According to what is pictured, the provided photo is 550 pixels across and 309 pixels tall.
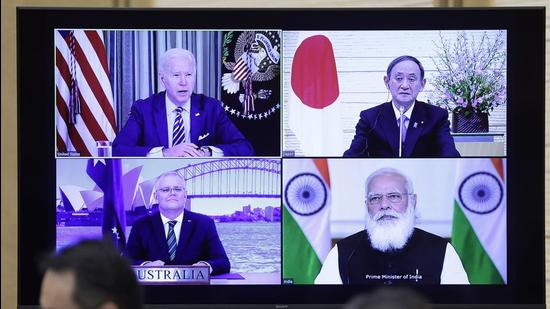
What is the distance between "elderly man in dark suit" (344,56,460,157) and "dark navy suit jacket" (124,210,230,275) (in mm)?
725

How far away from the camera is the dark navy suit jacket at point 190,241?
Result: 5.14 metres

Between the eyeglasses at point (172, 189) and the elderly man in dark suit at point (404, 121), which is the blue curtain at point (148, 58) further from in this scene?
the elderly man in dark suit at point (404, 121)

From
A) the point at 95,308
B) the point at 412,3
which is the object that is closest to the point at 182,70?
the point at 412,3

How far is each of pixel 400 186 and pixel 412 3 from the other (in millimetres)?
1169

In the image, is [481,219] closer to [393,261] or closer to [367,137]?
[393,261]

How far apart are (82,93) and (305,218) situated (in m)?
1.13

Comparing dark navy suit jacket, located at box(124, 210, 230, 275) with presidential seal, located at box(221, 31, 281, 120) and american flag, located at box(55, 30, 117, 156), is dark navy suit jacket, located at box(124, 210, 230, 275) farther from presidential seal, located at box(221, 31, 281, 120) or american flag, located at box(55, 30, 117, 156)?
presidential seal, located at box(221, 31, 281, 120)

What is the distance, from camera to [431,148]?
515 centimetres

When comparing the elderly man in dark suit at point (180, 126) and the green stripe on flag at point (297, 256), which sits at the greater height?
the elderly man in dark suit at point (180, 126)

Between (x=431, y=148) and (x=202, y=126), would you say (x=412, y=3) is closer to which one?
(x=431, y=148)

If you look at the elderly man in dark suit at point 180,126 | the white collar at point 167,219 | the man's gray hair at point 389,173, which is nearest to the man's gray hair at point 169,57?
the elderly man in dark suit at point 180,126

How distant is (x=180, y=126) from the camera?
5.14 m

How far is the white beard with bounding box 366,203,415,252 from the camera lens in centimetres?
516

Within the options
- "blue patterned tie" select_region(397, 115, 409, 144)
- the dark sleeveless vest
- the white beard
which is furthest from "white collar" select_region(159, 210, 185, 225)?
"blue patterned tie" select_region(397, 115, 409, 144)
